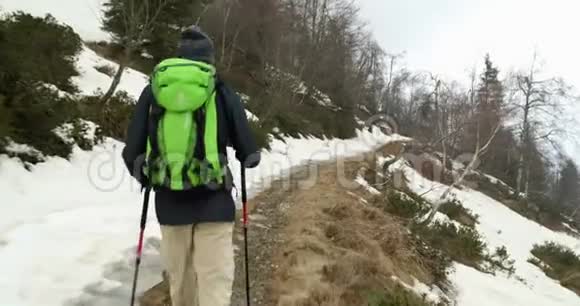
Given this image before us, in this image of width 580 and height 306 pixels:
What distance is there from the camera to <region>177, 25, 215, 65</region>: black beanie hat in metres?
2.84

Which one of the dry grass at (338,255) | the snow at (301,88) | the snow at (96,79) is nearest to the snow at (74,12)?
the snow at (96,79)

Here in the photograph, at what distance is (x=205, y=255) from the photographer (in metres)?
2.89

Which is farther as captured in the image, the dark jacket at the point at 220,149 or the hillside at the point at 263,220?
the hillside at the point at 263,220

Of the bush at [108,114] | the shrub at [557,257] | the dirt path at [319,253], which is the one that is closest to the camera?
the dirt path at [319,253]

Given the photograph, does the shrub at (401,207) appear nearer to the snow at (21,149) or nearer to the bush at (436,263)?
the bush at (436,263)

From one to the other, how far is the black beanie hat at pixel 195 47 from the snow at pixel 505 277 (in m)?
5.88

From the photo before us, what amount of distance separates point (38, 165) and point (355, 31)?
37.3 m

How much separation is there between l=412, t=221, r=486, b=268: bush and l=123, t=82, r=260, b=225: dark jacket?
24.1 feet

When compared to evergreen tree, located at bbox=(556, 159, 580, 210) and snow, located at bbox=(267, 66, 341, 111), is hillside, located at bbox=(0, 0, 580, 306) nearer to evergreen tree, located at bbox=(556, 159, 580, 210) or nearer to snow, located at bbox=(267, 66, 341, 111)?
snow, located at bbox=(267, 66, 341, 111)

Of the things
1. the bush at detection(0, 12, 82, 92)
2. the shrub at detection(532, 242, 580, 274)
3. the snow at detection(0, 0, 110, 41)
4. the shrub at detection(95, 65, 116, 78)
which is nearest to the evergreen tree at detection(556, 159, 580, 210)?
the shrub at detection(532, 242, 580, 274)

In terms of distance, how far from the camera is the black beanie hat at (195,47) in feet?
9.30

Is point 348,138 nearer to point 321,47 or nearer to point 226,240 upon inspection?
point 321,47

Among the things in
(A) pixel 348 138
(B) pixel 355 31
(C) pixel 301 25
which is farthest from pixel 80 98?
(B) pixel 355 31

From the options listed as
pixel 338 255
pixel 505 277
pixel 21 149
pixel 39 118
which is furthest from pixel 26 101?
pixel 505 277
